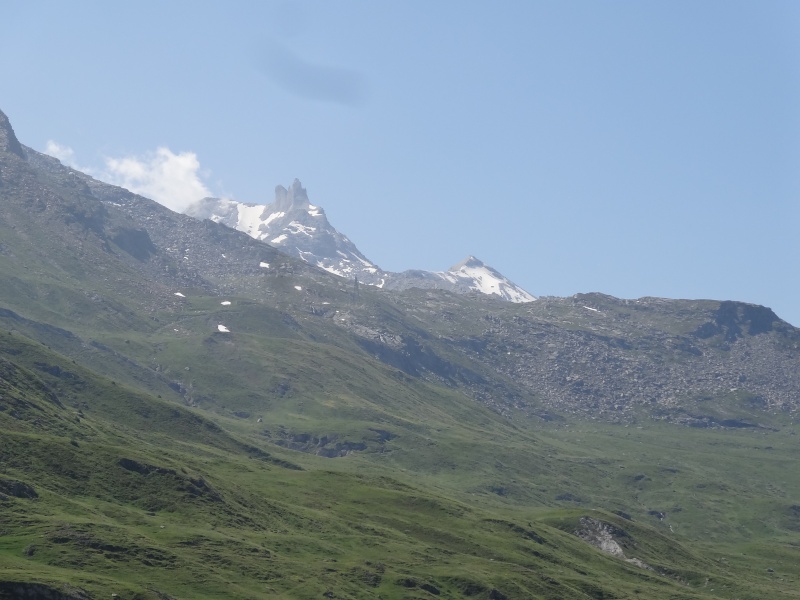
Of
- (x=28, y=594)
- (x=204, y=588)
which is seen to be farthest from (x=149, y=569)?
(x=28, y=594)

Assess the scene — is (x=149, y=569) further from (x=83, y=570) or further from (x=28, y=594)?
(x=28, y=594)

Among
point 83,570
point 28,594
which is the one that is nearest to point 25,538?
point 83,570

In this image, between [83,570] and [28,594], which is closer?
[28,594]

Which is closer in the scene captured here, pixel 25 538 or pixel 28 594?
pixel 28 594

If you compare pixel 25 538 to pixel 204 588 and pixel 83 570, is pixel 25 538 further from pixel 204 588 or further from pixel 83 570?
pixel 204 588

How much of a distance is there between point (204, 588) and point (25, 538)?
32746 millimetres

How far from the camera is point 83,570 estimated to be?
18925 cm

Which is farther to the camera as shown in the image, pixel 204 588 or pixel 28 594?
pixel 204 588

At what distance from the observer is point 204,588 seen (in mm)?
198750

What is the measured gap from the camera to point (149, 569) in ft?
652

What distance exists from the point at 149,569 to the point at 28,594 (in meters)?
36.6

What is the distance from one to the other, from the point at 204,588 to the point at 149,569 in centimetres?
1052

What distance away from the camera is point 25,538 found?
194m

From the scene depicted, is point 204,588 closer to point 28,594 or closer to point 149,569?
point 149,569
